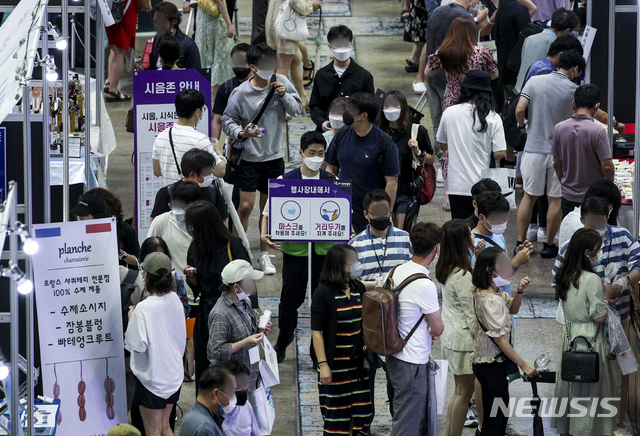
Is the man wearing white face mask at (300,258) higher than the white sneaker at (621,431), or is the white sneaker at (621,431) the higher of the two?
the man wearing white face mask at (300,258)

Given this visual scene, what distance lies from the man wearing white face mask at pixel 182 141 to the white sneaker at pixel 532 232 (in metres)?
3.88

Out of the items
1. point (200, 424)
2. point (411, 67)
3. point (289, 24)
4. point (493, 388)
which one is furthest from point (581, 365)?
point (411, 67)

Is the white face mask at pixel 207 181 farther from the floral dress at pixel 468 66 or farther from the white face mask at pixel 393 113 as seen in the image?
the floral dress at pixel 468 66

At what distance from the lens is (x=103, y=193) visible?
7.06 m

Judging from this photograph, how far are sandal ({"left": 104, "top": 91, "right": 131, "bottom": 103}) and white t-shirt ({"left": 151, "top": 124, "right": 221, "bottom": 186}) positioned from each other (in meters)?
5.92

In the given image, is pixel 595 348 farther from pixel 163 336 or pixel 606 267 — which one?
pixel 163 336

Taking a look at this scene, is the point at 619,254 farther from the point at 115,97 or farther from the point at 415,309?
the point at 115,97

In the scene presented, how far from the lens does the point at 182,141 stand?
8242 mm

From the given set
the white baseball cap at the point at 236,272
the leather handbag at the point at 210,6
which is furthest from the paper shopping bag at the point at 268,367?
the leather handbag at the point at 210,6

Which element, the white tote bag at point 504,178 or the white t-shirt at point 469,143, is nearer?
the white tote bag at point 504,178

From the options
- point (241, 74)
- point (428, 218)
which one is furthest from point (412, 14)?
point (241, 74)

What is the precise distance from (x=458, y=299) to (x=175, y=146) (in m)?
2.99

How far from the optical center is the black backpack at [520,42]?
1145 centimetres

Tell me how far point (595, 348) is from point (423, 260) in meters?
1.59
